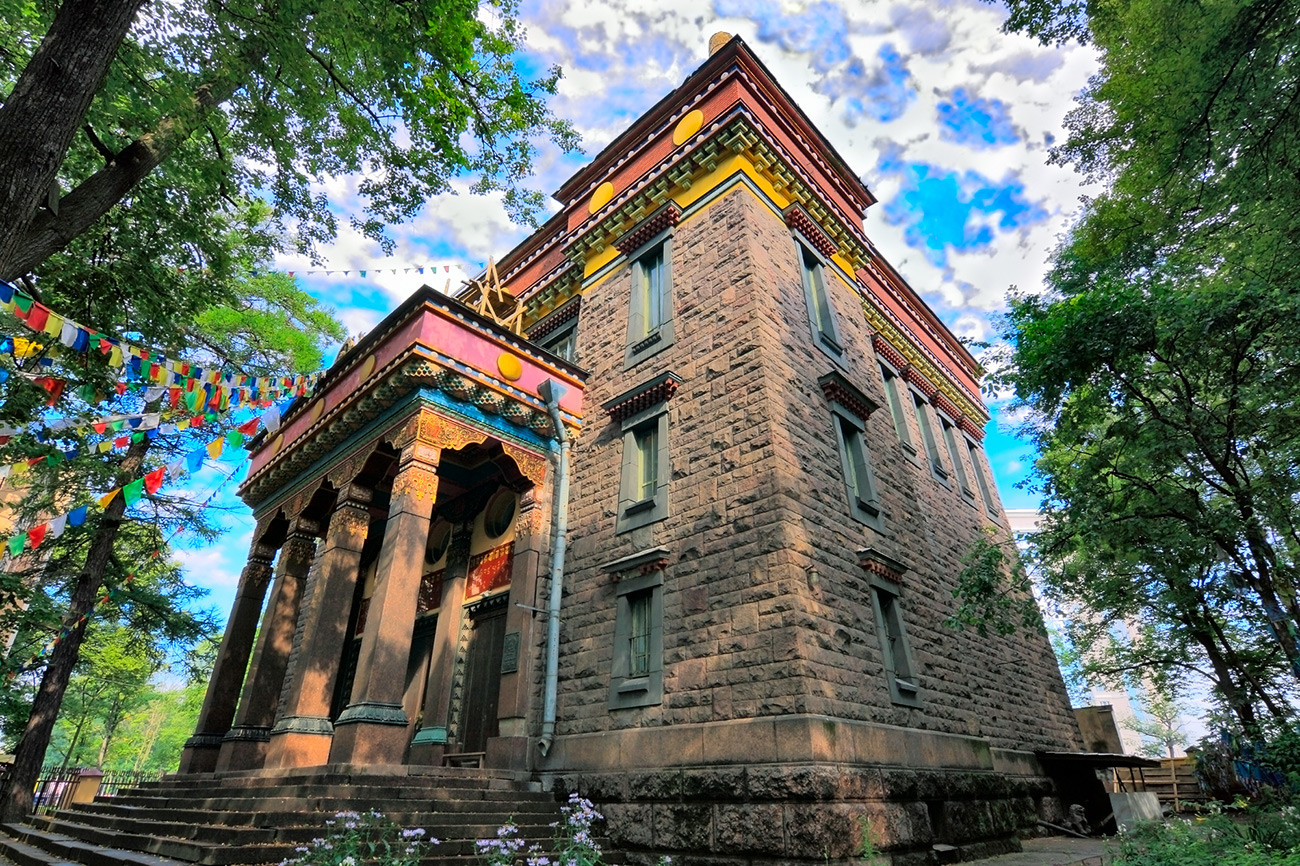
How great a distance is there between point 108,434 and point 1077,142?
730 inches

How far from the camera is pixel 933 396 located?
53.5 feet

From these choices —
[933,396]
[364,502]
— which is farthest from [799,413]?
[933,396]

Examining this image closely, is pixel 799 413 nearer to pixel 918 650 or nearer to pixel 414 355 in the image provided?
pixel 918 650

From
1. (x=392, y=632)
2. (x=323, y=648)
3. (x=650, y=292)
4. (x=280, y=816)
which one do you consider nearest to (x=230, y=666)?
(x=323, y=648)

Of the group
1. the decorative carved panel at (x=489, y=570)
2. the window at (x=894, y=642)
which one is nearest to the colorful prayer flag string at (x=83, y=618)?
the decorative carved panel at (x=489, y=570)

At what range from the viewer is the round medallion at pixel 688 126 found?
11859 mm

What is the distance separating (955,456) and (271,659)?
16322 mm

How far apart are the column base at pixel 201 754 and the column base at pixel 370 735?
5648mm

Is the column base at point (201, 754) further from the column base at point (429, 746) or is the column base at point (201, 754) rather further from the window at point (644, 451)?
the window at point (644, 451)

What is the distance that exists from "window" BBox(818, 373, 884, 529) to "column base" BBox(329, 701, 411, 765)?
6687 mm

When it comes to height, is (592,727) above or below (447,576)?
below

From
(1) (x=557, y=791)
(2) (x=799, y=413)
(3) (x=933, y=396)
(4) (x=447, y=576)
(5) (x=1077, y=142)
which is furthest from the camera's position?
(3) (x=933, y=396)

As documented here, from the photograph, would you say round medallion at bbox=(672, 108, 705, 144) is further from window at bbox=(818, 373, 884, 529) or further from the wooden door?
the wooden door

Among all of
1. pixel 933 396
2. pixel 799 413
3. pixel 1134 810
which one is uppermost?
pixel 933 396
